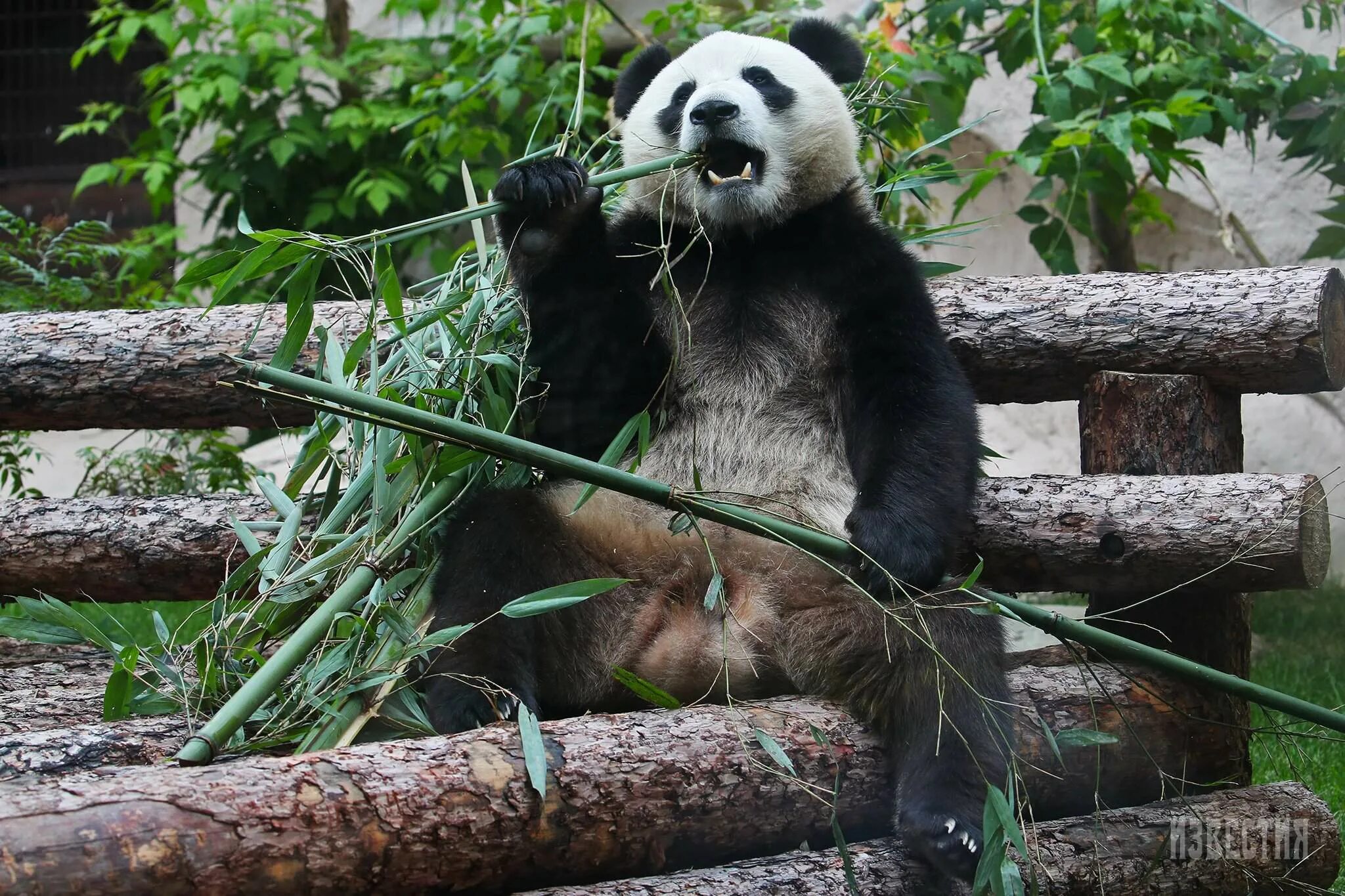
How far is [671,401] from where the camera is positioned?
3.34 m

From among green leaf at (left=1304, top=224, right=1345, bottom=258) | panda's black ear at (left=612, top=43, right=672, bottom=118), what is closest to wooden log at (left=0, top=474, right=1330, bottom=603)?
panda's black ear at (left=612, top=43, right=672, bottom=118)

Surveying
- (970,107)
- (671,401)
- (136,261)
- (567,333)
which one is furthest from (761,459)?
(970,107)

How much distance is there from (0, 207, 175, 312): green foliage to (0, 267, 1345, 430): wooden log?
1.68 metres

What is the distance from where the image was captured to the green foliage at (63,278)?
5.71 metres

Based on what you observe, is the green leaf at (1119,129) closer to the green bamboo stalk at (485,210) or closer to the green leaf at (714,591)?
the green bamboo stalk at (485,210)

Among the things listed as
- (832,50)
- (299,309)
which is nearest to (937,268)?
(832,50)

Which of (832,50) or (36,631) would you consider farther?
(832,50)

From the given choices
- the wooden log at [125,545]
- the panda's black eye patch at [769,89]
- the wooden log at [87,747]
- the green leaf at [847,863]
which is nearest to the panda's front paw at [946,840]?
the green leaf at [847,863]

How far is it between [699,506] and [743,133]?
1.24 meters

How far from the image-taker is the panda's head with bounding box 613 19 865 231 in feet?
10.9

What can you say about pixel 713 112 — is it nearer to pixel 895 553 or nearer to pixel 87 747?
pixel 895 553

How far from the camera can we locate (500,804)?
7.26 ft

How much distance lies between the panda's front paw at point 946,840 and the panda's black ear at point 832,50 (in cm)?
226

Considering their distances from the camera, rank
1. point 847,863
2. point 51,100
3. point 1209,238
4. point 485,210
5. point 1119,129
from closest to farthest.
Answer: point 847,863 < point 485,210 < point 1119,129 < point 1209,238 < point 51,100
